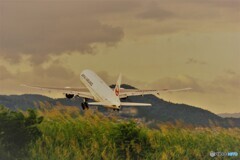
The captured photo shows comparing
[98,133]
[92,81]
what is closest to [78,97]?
[92,81]

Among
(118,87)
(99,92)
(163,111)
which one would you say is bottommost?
(163,111)

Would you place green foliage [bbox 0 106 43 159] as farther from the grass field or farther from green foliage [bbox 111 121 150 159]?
Result: green foliage [bbox 111 121 150 159]

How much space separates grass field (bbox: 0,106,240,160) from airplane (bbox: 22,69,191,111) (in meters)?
1.88

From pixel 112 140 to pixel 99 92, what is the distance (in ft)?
29.2

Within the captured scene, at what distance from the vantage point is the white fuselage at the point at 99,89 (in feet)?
194

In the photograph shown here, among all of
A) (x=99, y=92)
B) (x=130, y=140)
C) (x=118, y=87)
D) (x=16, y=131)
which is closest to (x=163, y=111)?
(x=118, y=87)

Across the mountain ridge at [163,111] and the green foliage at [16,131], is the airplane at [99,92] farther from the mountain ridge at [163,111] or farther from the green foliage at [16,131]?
the green foliage at [16,131]

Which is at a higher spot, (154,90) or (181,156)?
(154,90)

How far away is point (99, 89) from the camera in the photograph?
6234 centimetres

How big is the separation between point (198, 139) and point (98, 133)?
14.2 feet

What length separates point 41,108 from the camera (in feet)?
181

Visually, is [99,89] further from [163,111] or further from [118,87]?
[163,111]

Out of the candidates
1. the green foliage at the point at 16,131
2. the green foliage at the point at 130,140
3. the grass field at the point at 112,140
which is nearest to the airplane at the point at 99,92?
the grass field at the point at 112,140

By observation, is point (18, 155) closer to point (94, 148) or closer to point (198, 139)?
point (94, 148)
